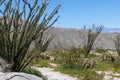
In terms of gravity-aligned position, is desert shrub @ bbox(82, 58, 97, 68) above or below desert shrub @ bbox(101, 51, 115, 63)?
below

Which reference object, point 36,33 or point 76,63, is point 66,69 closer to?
point 76,63

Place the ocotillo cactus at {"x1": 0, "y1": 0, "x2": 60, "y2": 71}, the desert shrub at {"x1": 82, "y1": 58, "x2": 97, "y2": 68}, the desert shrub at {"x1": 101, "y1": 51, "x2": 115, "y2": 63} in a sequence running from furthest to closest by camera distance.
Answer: the desert shrub at {"x1": 101, "y1": 51, "x2": 115, "y2": 63} → the desert shrub at {"x1": 82, "y1": 58, "x2": 97, "y2": 68} → the ocotillo cactus at {"x1": 0, "y1": 0, "x2": 60, "y2": 71}

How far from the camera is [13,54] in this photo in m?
9.48

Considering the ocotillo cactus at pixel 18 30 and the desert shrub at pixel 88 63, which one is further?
the desert shrub at pixel 88 63

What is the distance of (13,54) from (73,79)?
3.05 metres

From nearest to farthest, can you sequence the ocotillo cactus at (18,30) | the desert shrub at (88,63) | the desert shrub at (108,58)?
1. the ocotillo cactus at (18,30)
2. the desert shrub at (88,63)
3. the desert shrub at (108,58)

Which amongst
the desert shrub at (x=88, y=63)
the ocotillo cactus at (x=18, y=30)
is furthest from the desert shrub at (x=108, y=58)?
the ocotillo cactus at (x=18, y=30)

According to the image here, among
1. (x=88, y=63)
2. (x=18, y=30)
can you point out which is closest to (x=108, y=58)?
(x=88, y=63)

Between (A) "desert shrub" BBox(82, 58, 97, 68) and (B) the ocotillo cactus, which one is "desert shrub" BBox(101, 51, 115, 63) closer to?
(A) "desert shrub" BBox(82, 58, 97, 68)

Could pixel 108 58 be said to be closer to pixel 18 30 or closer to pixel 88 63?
pixel 88 63

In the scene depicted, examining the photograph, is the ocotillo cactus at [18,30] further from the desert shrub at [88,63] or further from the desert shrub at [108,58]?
the desert shrub at [108,58]

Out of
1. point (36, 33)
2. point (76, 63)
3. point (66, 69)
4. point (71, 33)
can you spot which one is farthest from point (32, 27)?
point (71, 33)

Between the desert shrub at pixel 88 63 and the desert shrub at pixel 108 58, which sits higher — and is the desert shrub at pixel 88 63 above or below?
below

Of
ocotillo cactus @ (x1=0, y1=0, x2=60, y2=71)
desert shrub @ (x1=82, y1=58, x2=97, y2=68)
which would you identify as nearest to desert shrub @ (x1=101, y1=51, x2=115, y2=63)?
desert shrub @ (x1=82, y1=58, x2=97, y2=68)
